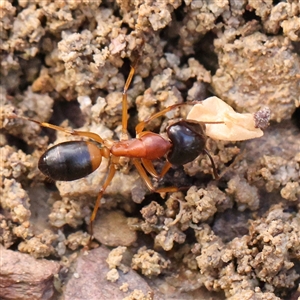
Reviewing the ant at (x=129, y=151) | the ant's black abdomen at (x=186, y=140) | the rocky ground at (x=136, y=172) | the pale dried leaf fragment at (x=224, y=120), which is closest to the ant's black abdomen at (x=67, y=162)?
the ant at (x=129, y=151)

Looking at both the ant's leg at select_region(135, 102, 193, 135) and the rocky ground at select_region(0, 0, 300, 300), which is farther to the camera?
the ant's leg at select_region(135, 102, 193, 135)

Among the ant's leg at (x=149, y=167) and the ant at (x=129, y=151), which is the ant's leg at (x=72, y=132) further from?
the ant's leg at (x=149, y=167)

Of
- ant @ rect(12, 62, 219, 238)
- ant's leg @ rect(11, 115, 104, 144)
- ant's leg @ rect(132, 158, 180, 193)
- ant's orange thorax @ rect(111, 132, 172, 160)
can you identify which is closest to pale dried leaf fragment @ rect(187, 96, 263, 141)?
ant @ rect(12, 62, 219, 238)

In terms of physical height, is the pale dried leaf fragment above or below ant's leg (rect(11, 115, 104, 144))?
above

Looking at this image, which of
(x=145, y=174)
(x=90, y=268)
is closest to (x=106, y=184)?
(x=145, y=174)

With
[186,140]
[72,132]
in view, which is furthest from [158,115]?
[72,132]

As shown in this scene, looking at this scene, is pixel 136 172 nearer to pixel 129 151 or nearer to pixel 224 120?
pixel 129 151

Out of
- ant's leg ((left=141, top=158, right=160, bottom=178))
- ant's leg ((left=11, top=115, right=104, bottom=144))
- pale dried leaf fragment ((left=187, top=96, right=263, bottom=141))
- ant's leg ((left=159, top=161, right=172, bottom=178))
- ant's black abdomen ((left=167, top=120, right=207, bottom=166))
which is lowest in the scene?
ant's leg ((left=141, top=158, right=160, bottom=178))

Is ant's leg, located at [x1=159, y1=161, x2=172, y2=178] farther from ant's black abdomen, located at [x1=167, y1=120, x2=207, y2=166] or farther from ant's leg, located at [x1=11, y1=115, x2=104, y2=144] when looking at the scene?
ant's leg, located at [x1=11, y1=115, x2=104, y2=144]
